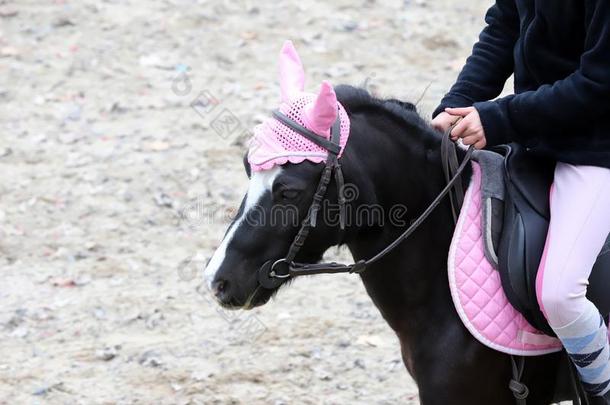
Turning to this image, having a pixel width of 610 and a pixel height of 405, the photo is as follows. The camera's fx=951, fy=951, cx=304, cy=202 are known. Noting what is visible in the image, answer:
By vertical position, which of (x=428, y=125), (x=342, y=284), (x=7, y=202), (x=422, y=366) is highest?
(x=428, y=125)

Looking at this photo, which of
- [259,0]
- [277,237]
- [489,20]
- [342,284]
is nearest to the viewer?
[277,237]

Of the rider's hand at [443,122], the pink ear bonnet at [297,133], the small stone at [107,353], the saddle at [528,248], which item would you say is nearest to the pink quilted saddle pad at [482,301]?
the saddle at [528,248]

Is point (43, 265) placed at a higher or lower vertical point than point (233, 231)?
lower

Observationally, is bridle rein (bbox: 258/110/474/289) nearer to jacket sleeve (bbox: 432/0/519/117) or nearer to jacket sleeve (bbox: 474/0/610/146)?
jacket sleeve (bbox: 474/0/610/146)

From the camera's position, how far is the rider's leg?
2729mm

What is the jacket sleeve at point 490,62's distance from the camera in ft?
10.5

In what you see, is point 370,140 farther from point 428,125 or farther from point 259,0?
point 259,0

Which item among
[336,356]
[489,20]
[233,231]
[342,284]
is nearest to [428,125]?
[489,20]

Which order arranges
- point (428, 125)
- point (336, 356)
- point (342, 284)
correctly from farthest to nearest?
point (342, 284)
point (336, 356)
point (428, 125)

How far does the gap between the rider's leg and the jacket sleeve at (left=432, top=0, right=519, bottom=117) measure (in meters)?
0.56

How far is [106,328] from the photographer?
4.95 meters

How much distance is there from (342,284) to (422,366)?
2.37m

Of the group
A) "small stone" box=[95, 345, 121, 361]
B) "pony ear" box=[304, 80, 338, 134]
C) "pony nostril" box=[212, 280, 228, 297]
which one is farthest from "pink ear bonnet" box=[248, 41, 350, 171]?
"small stone" box=[95, 345, 121, 361]

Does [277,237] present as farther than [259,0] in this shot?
No
